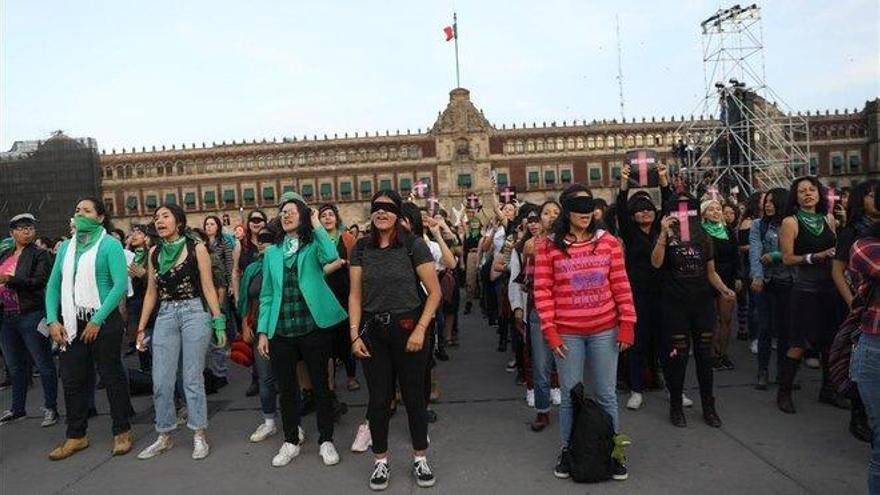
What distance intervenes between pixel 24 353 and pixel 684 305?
5968mm

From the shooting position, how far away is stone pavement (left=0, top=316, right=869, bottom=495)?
11.5 feet

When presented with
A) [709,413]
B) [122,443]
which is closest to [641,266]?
[709,413]

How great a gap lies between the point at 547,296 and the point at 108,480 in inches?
126

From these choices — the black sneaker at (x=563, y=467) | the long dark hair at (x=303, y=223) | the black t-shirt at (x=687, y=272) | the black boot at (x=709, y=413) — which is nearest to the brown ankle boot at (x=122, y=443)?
the long dark hair at (x=303, y=223)

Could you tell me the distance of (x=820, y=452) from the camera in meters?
3.81

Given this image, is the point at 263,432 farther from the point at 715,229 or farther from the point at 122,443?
the point at 715,229

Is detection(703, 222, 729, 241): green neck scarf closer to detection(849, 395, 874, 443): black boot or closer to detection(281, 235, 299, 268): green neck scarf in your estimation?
detection(849, 395, 874, 443): black boot

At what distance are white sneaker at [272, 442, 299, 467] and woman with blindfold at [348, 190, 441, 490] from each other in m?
0.80

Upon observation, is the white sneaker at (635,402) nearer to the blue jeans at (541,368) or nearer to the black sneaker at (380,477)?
the blue jeans at (541,368)

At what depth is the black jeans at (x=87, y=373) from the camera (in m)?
4.54

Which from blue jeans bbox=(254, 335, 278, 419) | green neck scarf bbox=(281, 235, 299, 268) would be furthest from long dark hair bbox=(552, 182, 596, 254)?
blue jeans bbox=(254, 335, 278, 419)

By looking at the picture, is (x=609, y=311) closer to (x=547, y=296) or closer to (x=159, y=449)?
(x=547, y=296)

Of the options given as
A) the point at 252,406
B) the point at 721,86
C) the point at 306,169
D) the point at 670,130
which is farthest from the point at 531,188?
the point at 252,406

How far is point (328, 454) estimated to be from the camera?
4062mm
